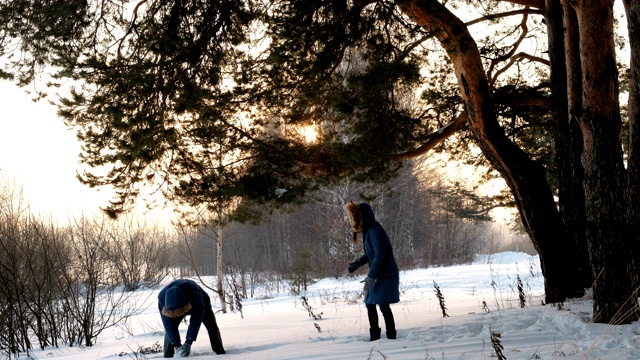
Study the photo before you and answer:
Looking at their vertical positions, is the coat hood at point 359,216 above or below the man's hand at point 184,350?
above

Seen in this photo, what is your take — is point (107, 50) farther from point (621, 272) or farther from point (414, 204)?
point (414, 204)

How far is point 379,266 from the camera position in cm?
619

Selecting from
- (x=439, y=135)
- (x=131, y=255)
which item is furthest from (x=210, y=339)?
(x=131, y=255)

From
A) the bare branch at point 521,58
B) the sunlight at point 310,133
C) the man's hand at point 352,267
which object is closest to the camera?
the man's hand at point 352,267

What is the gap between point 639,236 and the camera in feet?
18.4

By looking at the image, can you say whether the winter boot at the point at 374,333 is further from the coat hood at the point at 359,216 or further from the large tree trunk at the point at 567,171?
the large tree trunk at the point at 567,171

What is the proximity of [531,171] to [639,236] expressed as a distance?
8.25 feet

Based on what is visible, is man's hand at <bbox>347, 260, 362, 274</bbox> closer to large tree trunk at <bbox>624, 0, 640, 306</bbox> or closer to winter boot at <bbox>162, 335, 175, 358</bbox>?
winter boot at <bbox>162, 335, 175, 358</bbox>

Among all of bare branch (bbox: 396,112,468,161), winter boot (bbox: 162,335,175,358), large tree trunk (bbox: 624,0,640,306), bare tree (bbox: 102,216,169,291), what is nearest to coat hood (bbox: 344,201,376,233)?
winter boot (bbox: 162,335,175,358)

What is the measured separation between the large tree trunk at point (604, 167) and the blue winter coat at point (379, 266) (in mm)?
1976

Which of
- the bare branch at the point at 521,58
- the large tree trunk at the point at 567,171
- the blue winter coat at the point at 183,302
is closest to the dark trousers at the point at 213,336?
the blue winter coat at the point at 183,302

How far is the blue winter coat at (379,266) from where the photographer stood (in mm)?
6203

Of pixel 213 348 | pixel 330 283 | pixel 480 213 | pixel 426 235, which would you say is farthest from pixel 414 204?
pixel 213 348

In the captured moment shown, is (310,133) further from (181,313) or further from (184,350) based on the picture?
(184,350)
